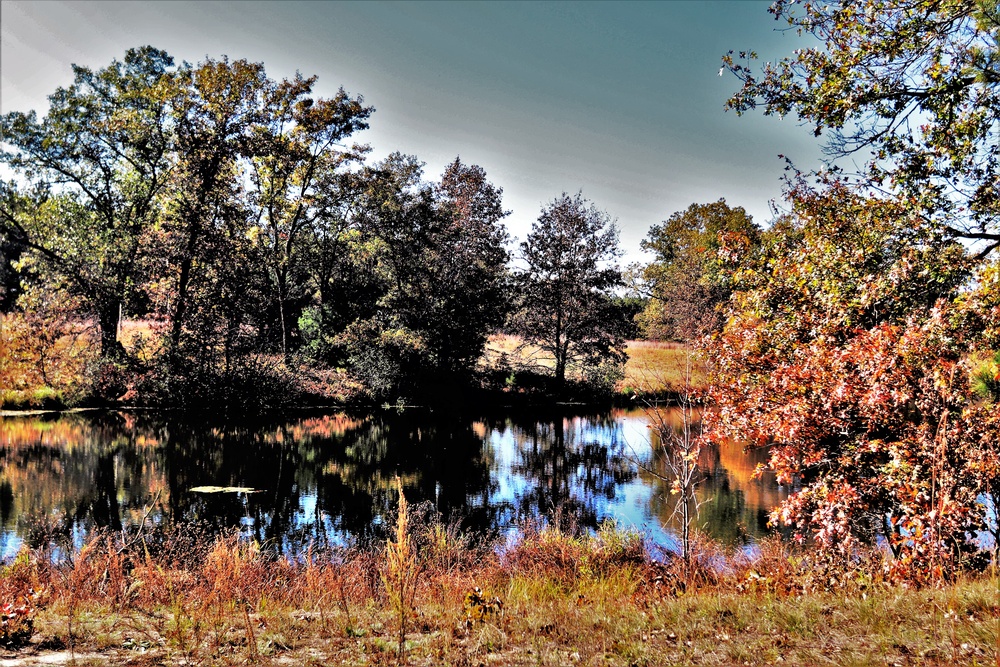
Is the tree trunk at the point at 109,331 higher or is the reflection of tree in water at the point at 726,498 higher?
the tree trunk at the point at 109,331

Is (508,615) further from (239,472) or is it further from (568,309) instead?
(568,309)

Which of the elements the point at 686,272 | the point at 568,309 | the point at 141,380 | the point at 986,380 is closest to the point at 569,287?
the point at 568,309

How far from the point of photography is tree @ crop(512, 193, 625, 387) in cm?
4138

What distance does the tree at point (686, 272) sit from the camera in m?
45.5

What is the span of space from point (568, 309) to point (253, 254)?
1867 centimetres

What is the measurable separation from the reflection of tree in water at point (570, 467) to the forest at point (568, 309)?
2891 millimetres

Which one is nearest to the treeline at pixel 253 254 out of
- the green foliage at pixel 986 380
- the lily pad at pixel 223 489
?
the lily pad at pixel 223 489

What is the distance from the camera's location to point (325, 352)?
36969mm

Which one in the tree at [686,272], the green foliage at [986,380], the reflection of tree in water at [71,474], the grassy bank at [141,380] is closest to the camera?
the green foliage at [986,380]

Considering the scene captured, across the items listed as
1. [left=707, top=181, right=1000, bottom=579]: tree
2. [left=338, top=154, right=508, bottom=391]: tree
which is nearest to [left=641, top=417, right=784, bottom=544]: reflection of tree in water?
[left=707, top=181, right=1000, bottom=579]: tree

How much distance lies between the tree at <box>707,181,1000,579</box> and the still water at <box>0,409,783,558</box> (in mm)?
2351

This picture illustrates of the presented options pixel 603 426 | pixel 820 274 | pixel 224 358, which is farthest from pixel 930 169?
pixel 224 358

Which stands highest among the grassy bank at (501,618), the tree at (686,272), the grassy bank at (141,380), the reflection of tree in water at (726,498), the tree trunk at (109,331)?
the tree at (686,272)

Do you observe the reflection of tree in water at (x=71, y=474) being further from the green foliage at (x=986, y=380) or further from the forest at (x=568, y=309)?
the green foliage at (x=986, y=380)
